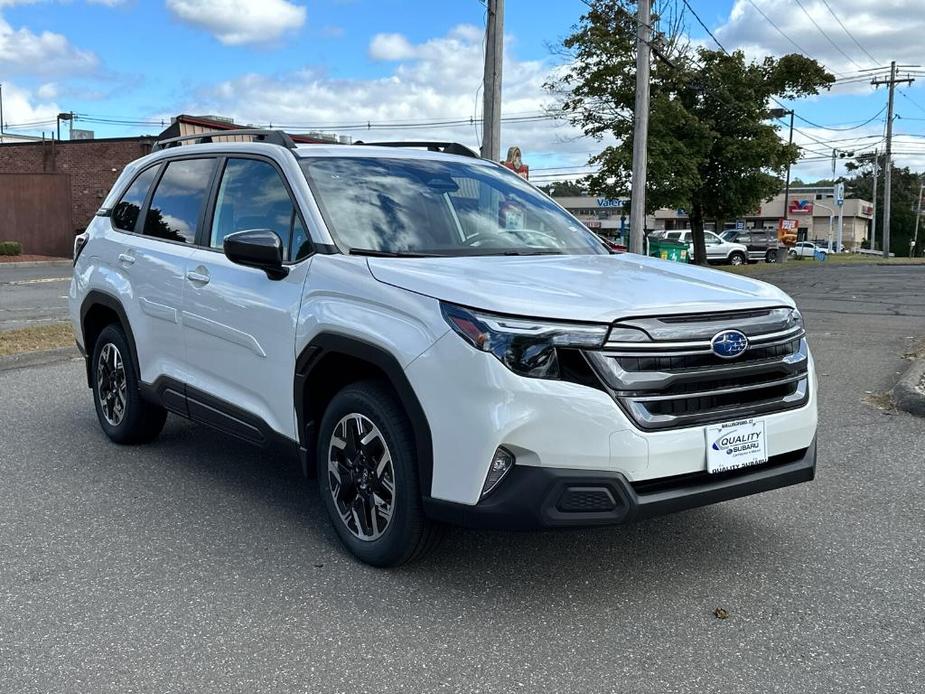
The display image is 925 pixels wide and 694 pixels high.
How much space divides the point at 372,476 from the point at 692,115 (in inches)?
1063

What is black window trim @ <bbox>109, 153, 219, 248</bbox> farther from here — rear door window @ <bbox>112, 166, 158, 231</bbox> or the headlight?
the headlight

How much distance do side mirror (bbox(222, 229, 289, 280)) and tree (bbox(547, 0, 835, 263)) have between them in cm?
2336

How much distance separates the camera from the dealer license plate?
3320mm

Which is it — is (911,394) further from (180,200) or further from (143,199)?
(143,199)

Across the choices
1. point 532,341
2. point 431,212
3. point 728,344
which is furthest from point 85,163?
point 728,344

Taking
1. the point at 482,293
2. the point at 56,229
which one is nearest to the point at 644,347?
the point at 482,293

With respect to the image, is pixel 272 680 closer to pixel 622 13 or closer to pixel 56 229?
pixel 622 13

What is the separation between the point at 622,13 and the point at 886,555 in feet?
75.8

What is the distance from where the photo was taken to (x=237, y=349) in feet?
14.3

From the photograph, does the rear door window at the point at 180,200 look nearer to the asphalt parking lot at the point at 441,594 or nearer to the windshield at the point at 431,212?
the windshield at the point at 431,212

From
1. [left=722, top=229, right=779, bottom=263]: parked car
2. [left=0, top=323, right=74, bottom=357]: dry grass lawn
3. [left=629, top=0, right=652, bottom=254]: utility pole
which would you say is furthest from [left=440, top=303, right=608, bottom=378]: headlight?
[left=722, top=229, right=779, bottom=263]: parked car

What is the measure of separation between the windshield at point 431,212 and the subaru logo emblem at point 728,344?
1.27 metres

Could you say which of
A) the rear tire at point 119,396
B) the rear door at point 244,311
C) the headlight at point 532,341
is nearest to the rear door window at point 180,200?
the rear door at point 244,311

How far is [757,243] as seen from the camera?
44500 millimetres
